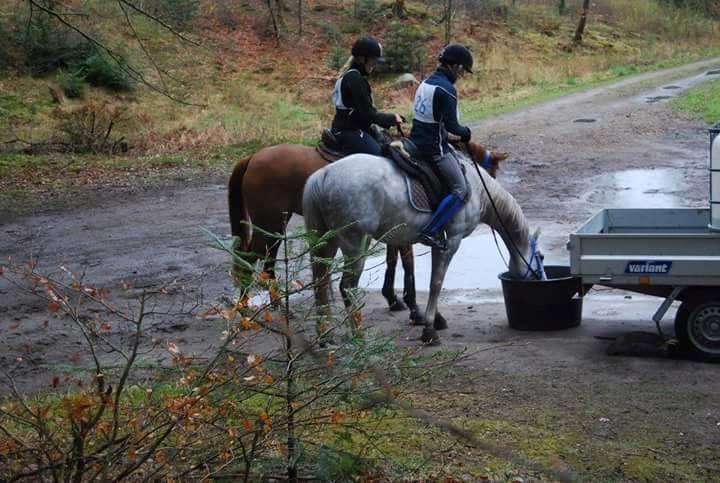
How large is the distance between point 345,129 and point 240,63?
101ft

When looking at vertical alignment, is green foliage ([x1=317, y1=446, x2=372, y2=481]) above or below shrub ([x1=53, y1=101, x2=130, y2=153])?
above

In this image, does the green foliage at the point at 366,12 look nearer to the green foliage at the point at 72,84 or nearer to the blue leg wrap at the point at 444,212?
the green foliage at the point at 72,84

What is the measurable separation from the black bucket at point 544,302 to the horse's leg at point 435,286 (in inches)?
24.5

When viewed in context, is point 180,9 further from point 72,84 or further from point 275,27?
point 72,84

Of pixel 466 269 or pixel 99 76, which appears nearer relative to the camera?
pixel 466 269

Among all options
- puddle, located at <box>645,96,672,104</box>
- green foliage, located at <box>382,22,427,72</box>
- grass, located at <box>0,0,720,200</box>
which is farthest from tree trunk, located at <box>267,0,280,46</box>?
puddle, located at <box>645,96,672,104</box>

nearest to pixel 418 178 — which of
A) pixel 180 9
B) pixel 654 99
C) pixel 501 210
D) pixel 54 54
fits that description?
pixel 501 210

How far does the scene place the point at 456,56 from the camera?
8922 mm

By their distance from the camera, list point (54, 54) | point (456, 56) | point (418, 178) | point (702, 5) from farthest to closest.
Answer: point (702, 5), point (54, 54), point (418, 178), point (456, 56)

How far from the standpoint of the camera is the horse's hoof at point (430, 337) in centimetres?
914

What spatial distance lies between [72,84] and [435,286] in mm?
23274

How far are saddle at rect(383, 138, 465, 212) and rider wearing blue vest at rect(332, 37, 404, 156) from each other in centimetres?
52

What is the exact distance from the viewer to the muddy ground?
265 inches

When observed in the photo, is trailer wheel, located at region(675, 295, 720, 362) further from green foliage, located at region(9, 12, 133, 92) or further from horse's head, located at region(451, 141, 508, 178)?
green foliage, located at region(9, 12, 133, 92)
